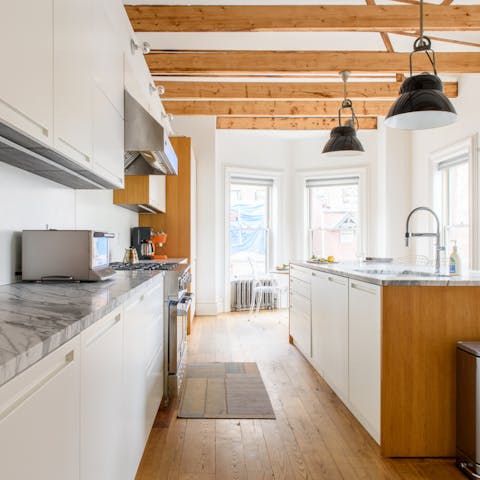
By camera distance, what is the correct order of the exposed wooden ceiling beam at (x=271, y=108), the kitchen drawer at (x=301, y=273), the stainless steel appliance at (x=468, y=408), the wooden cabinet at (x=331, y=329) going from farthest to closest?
the exposed wooden ceiling beam at (x=271, y=108)
the kitchen drawer at (x=301, y=273)
the wooden cabinet at (x=331, y=329)
the stainless steel appliance at (x=468, y=408)

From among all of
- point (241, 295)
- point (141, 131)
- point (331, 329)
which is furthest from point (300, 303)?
point (241, 295)

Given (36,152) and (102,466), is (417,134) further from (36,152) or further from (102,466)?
(102,466)

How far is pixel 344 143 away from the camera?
12.5ft

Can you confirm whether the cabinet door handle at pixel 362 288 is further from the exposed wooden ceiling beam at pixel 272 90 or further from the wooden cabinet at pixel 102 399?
the exposed wooden ceiling beam at pixel 272 90

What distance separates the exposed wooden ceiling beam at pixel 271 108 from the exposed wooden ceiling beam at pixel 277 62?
1.55 m

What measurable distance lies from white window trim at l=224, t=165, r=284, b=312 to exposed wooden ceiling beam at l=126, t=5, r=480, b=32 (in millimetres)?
3283

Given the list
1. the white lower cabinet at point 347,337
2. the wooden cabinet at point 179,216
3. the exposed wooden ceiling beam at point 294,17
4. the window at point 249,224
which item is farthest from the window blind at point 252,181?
the exposed wooden ceiling beam at point 294,17

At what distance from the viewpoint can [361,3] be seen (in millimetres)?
3441

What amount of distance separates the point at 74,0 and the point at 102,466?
176 cm

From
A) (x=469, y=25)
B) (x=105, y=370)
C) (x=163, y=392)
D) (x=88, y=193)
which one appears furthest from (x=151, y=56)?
(x=105, y=370)

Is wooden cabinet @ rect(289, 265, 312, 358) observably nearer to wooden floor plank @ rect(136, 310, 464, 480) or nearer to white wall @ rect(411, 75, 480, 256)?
wooden floor plank @ rect(136, 310, 464, 480)

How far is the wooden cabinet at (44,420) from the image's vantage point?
698mm

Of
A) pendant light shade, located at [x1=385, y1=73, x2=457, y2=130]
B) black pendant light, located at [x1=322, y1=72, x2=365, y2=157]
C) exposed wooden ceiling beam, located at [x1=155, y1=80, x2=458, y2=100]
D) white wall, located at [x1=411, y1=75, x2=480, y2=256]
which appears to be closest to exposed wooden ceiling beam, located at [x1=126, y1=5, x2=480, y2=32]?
black pendant light, located at [x1=322, y1=72, x2=365, y2=157]

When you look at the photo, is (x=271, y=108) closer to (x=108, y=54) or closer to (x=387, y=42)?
(x=387, y=42)
